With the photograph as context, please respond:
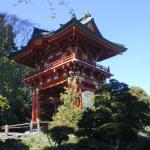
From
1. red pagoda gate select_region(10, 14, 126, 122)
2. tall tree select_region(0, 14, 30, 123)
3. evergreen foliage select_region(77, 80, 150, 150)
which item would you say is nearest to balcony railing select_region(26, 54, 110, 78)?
red pagoda gate select_region(10, 14, 126, 122)

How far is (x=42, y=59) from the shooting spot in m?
34.1

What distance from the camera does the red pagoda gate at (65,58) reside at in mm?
29719

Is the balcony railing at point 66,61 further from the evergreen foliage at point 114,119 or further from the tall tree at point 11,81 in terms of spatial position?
the tall tree at point 11,81

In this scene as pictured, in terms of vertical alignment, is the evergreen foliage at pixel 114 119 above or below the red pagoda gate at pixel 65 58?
below

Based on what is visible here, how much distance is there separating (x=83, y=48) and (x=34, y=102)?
22.5 feet

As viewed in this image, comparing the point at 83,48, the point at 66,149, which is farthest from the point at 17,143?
the point at 83,48

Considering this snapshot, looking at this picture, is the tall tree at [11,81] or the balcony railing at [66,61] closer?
the balcony railing at [66,61]

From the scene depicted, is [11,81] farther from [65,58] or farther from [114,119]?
[114,119]

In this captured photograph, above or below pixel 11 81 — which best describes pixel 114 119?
below

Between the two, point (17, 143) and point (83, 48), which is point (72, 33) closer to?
point (83, 48)

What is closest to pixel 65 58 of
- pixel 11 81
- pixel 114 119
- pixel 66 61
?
pixel 66 61

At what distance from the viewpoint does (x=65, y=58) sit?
3017 centimetres

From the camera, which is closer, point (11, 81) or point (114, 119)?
point (114, 119)

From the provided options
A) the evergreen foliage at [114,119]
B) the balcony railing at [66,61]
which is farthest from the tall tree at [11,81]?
the evergreen foliage at [114,119]
